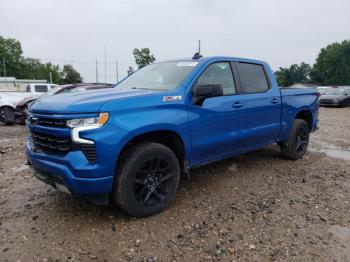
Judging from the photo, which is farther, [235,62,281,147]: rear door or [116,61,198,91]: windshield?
[235,62,281,147]: rear door

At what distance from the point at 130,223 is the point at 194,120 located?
4.66 feet

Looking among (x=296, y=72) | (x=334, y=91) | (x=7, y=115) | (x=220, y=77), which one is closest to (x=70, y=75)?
(x=334, y=91)

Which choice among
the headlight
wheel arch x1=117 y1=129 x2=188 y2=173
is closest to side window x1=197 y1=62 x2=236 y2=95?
wheel arch x1=117 y1=129 x2=188 y2=173

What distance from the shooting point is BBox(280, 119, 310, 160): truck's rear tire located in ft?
19.3

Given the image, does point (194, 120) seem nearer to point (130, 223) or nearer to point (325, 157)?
point (130, 223)

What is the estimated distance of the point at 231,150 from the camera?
4.61 meters

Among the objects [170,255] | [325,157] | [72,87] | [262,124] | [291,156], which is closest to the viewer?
[170,255]

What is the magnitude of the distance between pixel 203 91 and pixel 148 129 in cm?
88

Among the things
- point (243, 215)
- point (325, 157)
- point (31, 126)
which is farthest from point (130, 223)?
point (325, 157)

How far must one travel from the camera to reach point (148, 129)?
346cm

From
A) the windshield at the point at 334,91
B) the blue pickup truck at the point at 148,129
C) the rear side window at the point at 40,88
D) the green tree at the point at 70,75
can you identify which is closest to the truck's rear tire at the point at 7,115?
the rear side window at the point at 40,88

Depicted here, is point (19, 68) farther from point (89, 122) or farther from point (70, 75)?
point (89, 122)

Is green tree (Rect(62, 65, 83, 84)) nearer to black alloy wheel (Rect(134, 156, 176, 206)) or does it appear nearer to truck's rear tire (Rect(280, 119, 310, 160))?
truck's rear tire (Rect(280, 119, 310, 160))

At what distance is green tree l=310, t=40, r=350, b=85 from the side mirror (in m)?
75.7
